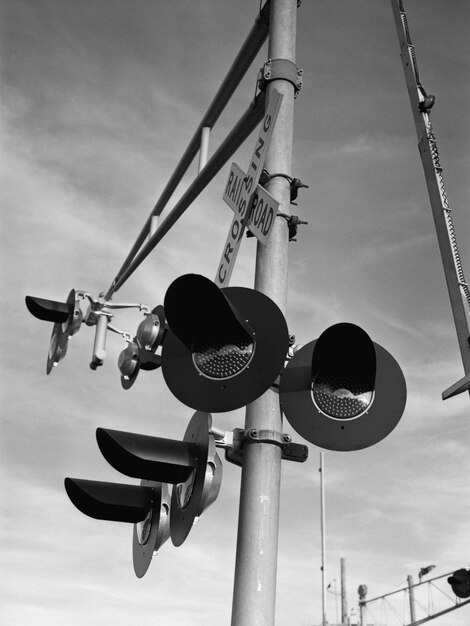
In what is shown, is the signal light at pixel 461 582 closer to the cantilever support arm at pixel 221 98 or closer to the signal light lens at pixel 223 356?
the cantilever support arm at pixel 221 98

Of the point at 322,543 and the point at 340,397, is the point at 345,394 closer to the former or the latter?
the point at 340,397

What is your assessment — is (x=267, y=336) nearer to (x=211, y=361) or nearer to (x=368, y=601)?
(x=211, y=361)

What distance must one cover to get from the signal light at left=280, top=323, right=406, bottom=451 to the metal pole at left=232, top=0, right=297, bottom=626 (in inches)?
7.0

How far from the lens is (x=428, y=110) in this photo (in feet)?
16.9

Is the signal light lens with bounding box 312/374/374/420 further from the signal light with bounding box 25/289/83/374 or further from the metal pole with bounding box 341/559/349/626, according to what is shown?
the metal pole with bounding box 341/559/349/626

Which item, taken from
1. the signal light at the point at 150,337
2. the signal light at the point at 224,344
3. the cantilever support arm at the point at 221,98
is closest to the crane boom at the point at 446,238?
the cantilever support arm at the point at 221,98

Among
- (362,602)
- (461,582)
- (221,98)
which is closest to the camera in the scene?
(221,98)

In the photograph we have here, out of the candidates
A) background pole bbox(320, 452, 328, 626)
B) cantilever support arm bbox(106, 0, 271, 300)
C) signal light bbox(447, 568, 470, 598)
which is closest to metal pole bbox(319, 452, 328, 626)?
background pole bbox(320, 452, 328, 626)

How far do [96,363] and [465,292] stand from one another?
11.3ft

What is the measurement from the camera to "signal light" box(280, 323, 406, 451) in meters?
3.48

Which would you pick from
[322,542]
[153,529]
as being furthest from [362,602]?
[153,529]

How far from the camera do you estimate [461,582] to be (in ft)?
42.8

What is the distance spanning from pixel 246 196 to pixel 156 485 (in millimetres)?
1647

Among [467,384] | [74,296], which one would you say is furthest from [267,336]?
[74,296]
